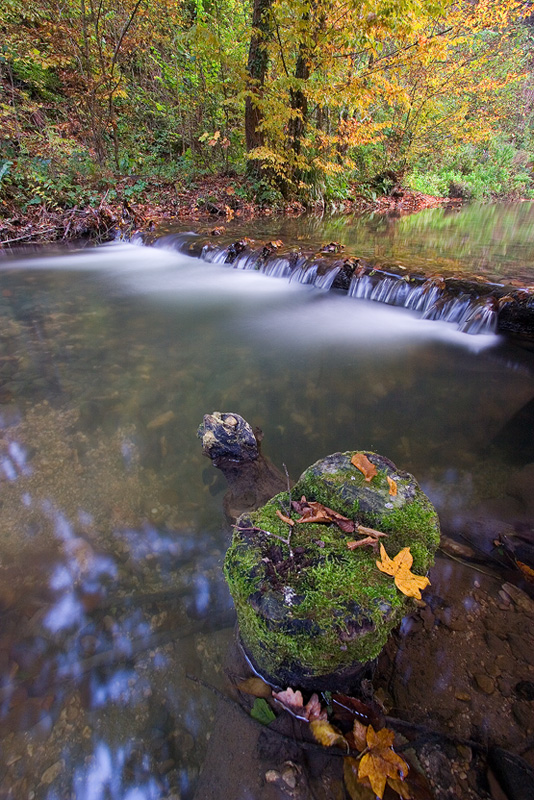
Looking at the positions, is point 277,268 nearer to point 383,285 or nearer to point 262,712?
point 383,285

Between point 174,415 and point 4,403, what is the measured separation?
1.59 m

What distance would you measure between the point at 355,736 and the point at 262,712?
326 millimetres

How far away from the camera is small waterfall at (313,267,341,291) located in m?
6.80

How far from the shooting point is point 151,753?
137 cm

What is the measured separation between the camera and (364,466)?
1.70m

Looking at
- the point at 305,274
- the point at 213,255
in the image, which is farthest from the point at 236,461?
the point at 213,255

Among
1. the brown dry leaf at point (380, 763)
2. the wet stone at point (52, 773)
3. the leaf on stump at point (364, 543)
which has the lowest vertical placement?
the wet stone at point (52, 773)

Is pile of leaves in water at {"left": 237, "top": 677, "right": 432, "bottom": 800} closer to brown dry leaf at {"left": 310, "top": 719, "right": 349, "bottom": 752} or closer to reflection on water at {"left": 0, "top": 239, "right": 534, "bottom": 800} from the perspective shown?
brown dry leaf at {"left": 310, "top": 719, "right": 349, "bottom": 752}

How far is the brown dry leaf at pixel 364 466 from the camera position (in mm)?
1658

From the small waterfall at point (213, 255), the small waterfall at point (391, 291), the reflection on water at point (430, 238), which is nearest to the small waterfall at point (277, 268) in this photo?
the reflection on water at point (430, 238)

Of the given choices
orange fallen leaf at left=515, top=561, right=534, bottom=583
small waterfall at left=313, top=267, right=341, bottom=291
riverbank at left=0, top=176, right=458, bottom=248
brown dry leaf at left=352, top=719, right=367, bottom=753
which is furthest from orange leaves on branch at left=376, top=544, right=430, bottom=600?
riverbank at left=0, top=176, right=458, bottom=248

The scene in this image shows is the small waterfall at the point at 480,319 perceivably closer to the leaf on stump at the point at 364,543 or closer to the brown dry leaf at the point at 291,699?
the leaf on stump at the point at 364,543

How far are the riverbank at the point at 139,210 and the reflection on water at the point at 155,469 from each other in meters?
4.91

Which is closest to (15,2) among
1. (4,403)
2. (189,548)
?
(4,403)
